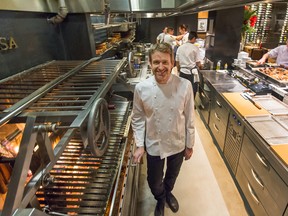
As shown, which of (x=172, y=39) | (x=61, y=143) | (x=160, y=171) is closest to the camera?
(x=61, y=143)

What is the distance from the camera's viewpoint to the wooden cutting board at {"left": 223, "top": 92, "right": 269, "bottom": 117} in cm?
207

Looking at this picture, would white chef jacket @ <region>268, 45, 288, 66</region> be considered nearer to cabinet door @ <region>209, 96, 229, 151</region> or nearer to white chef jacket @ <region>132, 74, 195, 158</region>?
cabinet door @ <region>209, 96, 229, 151</region>

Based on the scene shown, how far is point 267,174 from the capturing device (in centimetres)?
159

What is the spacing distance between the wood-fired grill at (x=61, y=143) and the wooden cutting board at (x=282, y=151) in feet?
4.01

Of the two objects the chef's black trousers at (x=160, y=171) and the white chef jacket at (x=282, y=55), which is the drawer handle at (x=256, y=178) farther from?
the white chef jacket at (x=282, y=55)

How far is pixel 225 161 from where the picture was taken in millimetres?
2650

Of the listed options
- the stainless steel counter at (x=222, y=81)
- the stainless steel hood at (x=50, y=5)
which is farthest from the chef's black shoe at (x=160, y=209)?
the stainless steel hood at (x=50, y=5)

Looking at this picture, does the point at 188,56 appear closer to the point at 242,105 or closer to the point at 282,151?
Result: the point at 242,105

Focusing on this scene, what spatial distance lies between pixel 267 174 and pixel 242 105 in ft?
2.97

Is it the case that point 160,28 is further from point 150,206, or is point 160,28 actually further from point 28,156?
point 28,156

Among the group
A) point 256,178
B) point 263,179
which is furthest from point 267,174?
point 256,178

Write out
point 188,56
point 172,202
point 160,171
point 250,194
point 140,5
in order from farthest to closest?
point 188,56 < point 140,5 < point 172,202 < point 250,194 < point 160,171

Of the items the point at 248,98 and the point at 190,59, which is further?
the point at 190,59

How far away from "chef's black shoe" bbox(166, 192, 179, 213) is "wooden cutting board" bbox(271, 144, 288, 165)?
1110 millimetres
